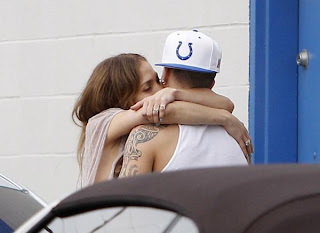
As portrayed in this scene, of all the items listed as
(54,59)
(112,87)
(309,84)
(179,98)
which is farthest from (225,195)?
(54,59)

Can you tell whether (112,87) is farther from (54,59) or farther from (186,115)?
(54,59)

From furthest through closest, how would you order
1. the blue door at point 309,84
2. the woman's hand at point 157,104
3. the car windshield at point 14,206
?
1. the blue door at point 309,84
2. the woman's hand at point 157,104
3. the car windshield at point 14,206

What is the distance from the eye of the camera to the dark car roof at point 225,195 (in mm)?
2551

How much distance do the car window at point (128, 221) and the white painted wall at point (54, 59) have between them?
4187 mm

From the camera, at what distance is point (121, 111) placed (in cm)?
452

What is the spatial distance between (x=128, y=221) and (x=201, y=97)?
5.87 ft

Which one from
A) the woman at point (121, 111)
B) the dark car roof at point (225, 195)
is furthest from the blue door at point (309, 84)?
the dark car roof at point (225, 195)

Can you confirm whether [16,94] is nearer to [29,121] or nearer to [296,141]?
[29,121]

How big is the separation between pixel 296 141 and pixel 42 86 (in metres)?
1.77

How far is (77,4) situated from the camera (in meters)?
7.18

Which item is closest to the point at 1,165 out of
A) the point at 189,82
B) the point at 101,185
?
the point at 189,82

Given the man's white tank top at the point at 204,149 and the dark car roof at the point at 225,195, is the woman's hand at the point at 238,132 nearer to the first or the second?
the man's white tank top at the point at 204,149

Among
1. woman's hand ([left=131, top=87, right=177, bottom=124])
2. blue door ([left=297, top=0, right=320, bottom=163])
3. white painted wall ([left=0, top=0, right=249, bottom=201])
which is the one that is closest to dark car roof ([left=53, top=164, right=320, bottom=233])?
woman's hand ([left=131, top=87, right=177, bottom=124])

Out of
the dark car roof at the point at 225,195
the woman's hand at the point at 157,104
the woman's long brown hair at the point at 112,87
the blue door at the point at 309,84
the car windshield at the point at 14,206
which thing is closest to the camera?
the dark car roof at the point at 225,195
